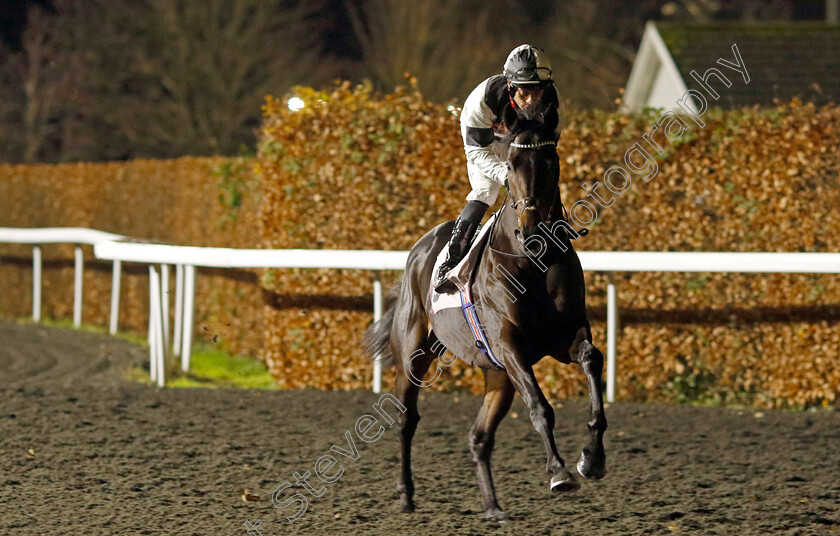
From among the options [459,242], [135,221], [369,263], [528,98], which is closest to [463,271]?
[459,242]

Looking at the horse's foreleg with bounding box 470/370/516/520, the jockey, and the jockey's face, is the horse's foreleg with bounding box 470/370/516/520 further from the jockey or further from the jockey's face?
the jockey's face

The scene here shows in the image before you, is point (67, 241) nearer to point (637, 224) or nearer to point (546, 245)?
point (637, 224)

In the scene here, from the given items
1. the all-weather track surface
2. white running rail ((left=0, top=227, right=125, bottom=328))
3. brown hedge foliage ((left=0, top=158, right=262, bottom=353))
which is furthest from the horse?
white running rail ((left=0, top=227, right=125, bottom=328))

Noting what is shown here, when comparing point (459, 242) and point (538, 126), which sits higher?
point (538, 126)

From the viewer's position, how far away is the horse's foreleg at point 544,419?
4.11 meters

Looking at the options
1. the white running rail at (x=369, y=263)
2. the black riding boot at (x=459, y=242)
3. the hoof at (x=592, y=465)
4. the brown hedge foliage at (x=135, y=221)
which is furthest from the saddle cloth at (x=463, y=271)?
the brown hedge foliage at (x=135, y=221)

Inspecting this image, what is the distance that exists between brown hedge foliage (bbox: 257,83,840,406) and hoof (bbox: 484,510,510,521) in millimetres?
3540

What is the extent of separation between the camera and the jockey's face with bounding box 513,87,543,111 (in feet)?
14.8

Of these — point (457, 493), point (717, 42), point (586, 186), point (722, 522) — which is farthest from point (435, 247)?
point (717, 42)

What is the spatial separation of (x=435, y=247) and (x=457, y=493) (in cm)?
125

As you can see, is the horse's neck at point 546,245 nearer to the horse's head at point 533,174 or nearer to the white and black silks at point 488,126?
the horse's head at point 533,174

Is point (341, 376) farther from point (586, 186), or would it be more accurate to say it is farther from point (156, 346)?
point (586, 186)

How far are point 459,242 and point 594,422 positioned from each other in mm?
1235

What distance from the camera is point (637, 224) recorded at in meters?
8.23
